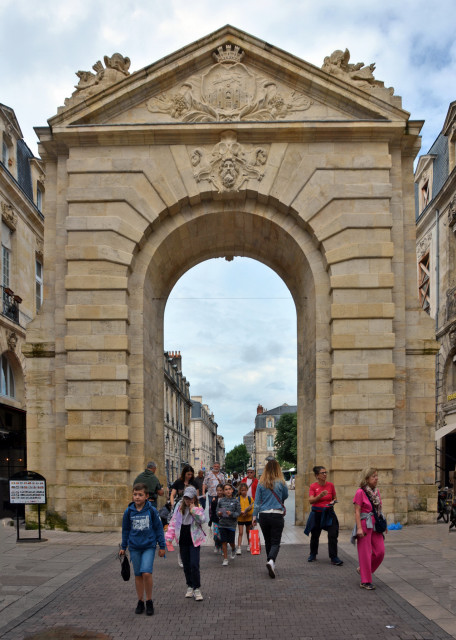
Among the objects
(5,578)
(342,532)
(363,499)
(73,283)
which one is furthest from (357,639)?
(73,283)

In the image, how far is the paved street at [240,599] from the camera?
305 inches

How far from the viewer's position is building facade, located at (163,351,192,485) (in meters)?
52.3

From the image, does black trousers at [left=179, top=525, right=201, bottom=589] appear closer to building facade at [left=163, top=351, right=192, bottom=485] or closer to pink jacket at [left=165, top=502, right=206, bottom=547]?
pink jacket at [left=165, top=502, right=206, bottom=547]

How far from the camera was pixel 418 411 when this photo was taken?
18375 mm

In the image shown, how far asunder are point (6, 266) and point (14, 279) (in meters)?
0.71

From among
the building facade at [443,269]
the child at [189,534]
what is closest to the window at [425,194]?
the building facade at [443,269]

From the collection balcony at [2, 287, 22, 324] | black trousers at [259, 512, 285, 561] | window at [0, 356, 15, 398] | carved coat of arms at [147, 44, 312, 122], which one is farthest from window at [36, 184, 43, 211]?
black trousers at [259, 512, 285, 561]

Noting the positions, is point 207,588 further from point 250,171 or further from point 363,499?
point 250,171

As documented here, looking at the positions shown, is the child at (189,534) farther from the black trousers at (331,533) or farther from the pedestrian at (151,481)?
the pedestrian at (151,481)

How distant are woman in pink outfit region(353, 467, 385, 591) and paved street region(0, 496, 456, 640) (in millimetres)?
294

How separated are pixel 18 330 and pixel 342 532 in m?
16.0

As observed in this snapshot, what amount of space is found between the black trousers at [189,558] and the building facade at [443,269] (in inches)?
738

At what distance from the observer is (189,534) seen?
948 centimetres

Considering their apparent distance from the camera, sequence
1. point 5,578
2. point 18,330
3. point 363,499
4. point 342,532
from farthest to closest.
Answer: point 18,330, point 342,532, point 5,578, point 363,499
